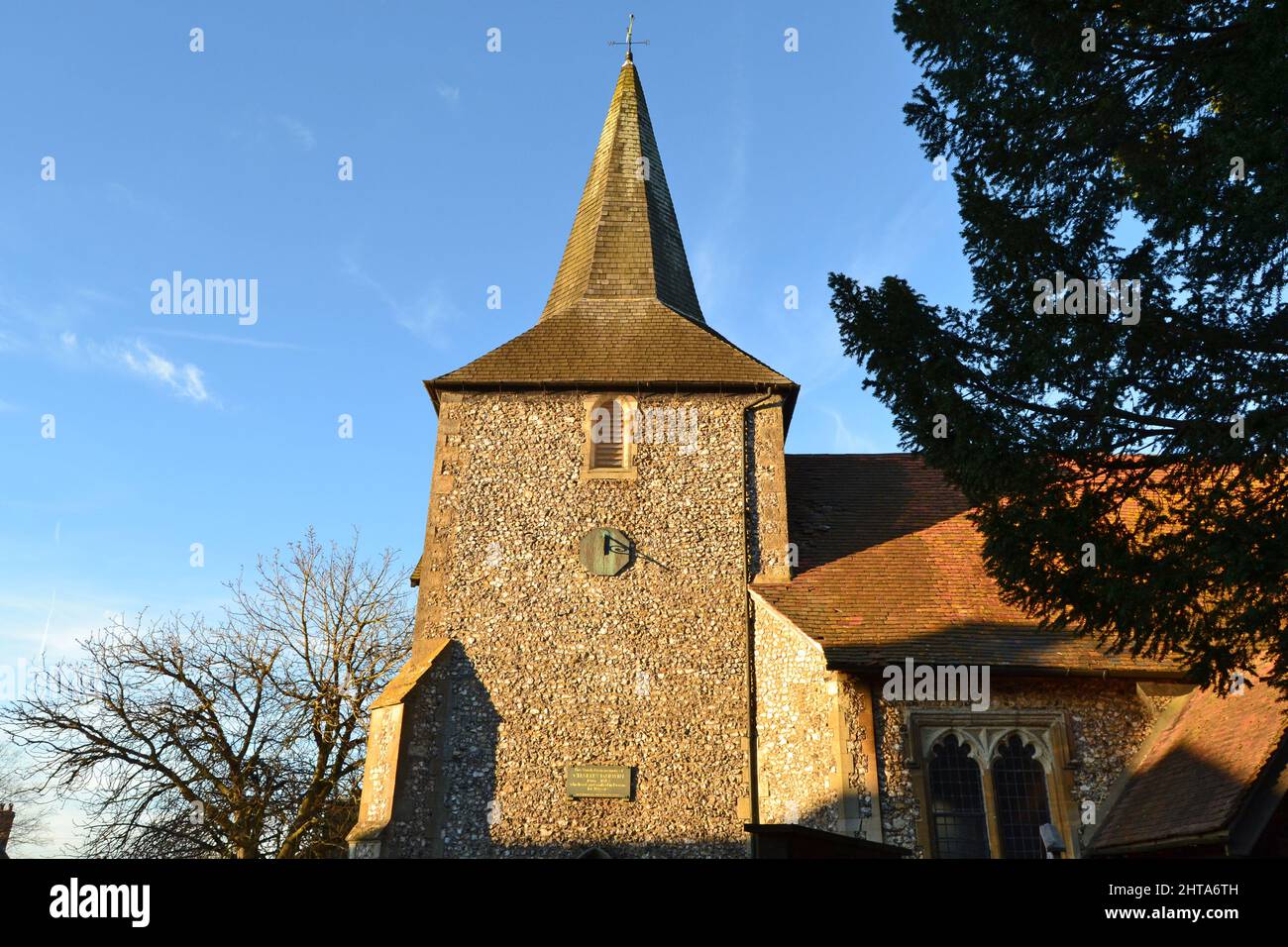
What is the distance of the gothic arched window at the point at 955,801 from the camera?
10336 mm

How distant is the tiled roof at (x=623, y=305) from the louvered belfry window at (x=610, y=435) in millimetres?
372

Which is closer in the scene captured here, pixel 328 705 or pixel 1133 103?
pixel 1133 103

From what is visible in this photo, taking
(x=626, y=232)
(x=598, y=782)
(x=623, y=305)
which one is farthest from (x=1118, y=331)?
(x=626, y=232)

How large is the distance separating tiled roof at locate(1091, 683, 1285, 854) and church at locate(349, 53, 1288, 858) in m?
0.03

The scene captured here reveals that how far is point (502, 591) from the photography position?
12164mm

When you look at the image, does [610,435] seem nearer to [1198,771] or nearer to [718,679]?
[718,679]

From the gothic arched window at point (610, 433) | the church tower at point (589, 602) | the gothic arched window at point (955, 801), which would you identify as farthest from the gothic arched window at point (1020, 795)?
the gothic arched window at point (610, 433)

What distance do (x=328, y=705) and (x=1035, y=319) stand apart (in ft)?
55.7

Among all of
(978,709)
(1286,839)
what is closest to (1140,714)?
(978,709)

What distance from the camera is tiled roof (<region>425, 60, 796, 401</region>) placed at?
44.8 feet

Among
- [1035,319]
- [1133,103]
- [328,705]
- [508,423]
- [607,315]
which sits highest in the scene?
[607,315]

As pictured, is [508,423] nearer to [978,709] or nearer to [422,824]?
[422,824]

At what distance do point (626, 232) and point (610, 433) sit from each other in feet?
17.4

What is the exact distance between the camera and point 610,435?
525 inches
